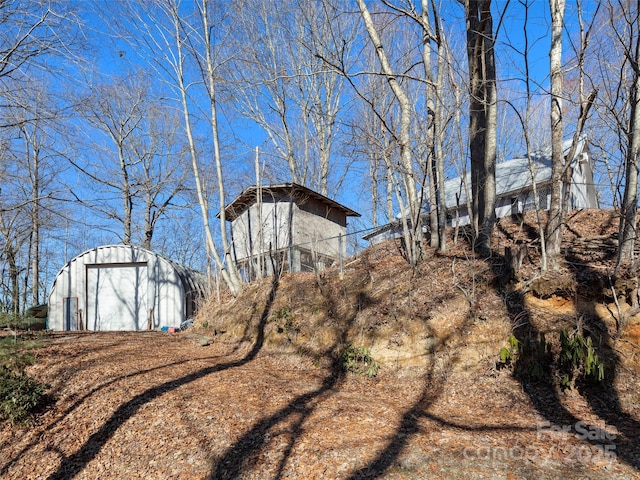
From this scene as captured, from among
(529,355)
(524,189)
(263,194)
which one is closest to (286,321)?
(529,355)

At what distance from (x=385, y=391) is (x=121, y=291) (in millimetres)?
12532

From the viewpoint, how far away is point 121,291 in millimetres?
15281

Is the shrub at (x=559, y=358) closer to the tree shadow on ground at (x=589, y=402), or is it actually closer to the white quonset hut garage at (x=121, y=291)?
the tree shadow on ground at (x=589, y=402)

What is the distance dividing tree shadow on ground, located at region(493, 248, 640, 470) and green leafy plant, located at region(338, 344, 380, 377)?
211 centimetres

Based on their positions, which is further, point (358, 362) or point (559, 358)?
point (358, 362)

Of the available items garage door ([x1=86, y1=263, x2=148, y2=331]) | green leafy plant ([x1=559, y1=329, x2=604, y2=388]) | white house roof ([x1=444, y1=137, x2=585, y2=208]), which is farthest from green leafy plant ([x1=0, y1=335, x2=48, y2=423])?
white house roof ([x1=444, y1=137, x2=585, y2=208])

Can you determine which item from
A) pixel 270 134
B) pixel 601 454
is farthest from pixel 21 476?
pixel 270 134

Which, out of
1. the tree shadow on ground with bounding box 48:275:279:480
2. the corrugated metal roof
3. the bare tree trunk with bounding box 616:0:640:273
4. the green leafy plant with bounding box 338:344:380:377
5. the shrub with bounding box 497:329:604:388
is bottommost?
the tree shadow on ground with bounding box 48:275:279:480

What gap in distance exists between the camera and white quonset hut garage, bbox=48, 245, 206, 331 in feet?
48.9

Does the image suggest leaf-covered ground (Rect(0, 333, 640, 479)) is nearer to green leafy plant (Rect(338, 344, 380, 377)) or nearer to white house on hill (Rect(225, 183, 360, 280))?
green leafy plant (Rect(338, 344, 380, 377))

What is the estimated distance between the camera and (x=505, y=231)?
10.2 m

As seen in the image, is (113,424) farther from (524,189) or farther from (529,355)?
(524,189)

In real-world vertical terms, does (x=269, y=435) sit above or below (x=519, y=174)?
below

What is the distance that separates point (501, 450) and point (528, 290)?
3.27 meters
